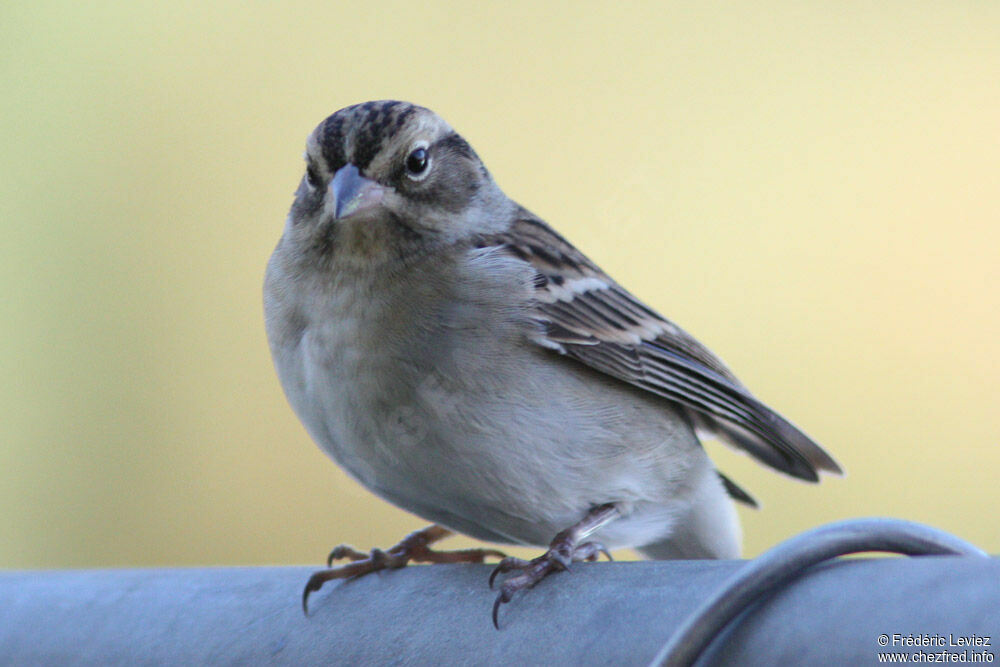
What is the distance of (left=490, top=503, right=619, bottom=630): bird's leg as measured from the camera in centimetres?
154

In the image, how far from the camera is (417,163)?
6.89 ft

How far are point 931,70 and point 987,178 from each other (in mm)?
467

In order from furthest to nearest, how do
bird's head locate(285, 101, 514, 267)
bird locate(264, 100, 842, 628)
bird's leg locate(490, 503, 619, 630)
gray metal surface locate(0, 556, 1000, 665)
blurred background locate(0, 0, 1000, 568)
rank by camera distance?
blurred background locate(0, 0, 1000, 568)
bird's head locate(285, 101, 514, 267)
bird locate(264, 100, 842, 628)
bird's leg locate(490, 503, 619, 630)
gray metal surface locate(0, 556, 1000, 665)

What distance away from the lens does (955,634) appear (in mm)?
830

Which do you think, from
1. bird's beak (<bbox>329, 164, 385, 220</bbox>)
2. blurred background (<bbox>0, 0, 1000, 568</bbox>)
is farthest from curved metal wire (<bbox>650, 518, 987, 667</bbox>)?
blurred background (<bbox>0, 0, 1000, 568</bbox>)

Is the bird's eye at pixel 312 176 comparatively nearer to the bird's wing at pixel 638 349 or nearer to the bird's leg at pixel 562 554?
the bird's wing at pixel 638 349

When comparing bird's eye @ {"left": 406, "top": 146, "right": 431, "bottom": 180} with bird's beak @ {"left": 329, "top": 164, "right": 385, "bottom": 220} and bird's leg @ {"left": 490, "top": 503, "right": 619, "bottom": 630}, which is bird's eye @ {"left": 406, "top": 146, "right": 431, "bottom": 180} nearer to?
bird's beak @ {"left": 329, "top": 164, "right": 385, "bottom": 220}

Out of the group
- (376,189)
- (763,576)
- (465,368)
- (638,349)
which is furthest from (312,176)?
(763,576)

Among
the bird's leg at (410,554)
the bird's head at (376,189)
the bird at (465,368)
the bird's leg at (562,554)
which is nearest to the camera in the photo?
the bird's leg at (562,554)

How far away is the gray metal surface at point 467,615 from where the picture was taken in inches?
34.6

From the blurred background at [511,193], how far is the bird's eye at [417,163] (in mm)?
A: 1489

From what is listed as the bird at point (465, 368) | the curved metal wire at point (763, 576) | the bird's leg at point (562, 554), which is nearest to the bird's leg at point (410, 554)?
the bird at point (465, 368)

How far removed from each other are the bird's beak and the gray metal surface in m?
0.61

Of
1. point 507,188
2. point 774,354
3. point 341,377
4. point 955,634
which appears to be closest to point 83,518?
point 507,188
